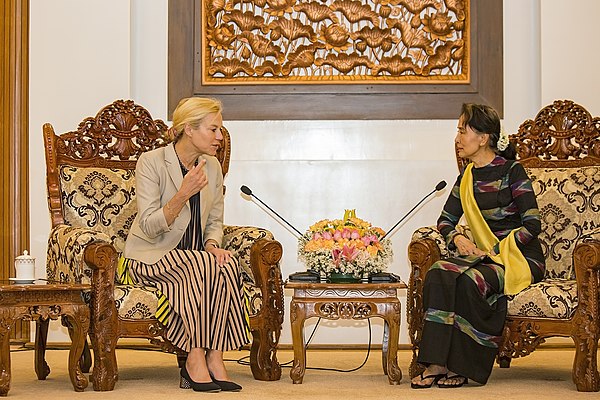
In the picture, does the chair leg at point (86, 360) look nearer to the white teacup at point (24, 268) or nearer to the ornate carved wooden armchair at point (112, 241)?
the ornate carved wooden armchair at point (112, 241)

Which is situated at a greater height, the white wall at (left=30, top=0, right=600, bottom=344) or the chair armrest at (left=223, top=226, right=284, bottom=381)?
the white wall at (left=30, top=0, right=600, bottom=344)

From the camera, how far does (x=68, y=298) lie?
384cm

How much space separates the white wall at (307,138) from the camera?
214 inches

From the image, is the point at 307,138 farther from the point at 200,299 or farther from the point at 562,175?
the point at 200,299

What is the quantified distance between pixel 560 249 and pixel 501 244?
1.70 feet

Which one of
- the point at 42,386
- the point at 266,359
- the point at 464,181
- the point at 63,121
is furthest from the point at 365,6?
the point at 42,386

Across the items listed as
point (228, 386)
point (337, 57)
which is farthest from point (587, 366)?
point (337, 57)

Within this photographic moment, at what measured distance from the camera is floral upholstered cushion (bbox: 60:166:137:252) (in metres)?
4.55

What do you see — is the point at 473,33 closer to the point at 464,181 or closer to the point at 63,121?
the point at 464,181

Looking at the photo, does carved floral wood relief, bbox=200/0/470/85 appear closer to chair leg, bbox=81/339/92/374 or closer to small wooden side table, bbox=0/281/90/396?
chair leg, bbox=81/339/92/374

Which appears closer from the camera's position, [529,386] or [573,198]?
[529,386]

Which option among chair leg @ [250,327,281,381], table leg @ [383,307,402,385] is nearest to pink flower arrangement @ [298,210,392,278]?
table leg @ [383,307,402,385]

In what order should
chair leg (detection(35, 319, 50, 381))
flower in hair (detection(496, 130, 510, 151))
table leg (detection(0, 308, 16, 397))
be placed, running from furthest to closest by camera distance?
flower in hair (detection(496, 130, 510, 151))
chair leg (detection(35, 319, 50, 381))
table leg (detection(0, 308, 16, 397))

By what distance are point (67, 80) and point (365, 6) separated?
1.84 meters
